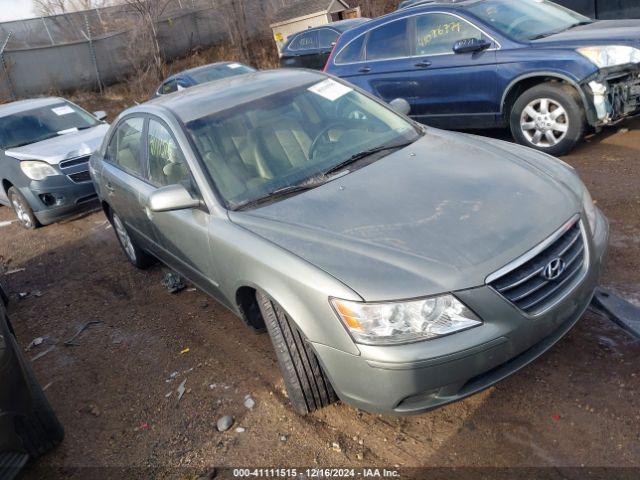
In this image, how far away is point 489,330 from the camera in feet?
7.38

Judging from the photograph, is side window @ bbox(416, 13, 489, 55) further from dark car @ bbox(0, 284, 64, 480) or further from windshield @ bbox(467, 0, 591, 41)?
dark car @ bbox(0, 284, 64, 480)

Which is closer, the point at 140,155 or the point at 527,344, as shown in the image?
the point at 527,344

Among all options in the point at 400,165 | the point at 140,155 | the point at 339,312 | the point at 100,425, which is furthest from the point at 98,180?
the point at 339,312

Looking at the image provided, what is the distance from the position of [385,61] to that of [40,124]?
528 cm

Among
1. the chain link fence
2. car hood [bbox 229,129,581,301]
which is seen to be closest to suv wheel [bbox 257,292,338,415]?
car hood [bbox 229,129,581,301]

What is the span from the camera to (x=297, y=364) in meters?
2.73

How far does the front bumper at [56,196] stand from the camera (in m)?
7.18

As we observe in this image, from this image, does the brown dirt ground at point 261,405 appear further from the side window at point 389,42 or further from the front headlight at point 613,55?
the side window at point 389,42

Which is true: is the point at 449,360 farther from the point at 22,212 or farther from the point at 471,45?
the point at 22,212

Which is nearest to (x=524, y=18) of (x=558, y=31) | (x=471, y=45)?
(x=558, y=31)

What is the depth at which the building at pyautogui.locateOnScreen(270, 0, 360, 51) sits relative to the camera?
76.6 ft

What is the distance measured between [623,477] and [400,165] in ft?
6.22

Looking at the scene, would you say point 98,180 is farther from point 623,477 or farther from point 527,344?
point 623,477

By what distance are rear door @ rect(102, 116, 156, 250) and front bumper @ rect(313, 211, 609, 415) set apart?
240cm
